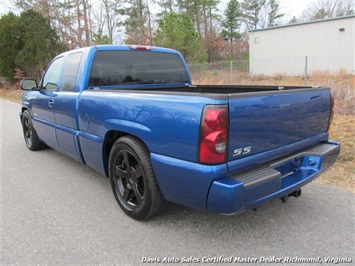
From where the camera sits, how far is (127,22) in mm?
33719

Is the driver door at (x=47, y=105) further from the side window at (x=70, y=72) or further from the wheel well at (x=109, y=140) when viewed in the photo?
the wheel well at (x=109, y=140)

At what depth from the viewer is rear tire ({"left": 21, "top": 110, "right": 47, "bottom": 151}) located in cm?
579

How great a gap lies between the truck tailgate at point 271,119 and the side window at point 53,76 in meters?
3.31

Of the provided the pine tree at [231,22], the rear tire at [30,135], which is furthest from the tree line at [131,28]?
the rear tire at [30,135]

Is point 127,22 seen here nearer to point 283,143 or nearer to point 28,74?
point 28,74

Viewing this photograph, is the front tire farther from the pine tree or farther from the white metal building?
the pine tree

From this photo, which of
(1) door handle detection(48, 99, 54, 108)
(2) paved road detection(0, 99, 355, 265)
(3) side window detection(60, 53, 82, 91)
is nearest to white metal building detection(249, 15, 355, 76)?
(2) paved road detection(0, 99, 355, 265)

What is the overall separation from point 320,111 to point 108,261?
2.57 m

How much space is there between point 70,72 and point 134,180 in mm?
2076

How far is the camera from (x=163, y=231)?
2859mm

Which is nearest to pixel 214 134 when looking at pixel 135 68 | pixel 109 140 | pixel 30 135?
pixel 109 140

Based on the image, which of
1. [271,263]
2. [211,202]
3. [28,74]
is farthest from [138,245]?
[28,74]

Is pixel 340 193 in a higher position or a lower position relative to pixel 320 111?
lower

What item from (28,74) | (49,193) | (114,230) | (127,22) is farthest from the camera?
(127,22)
